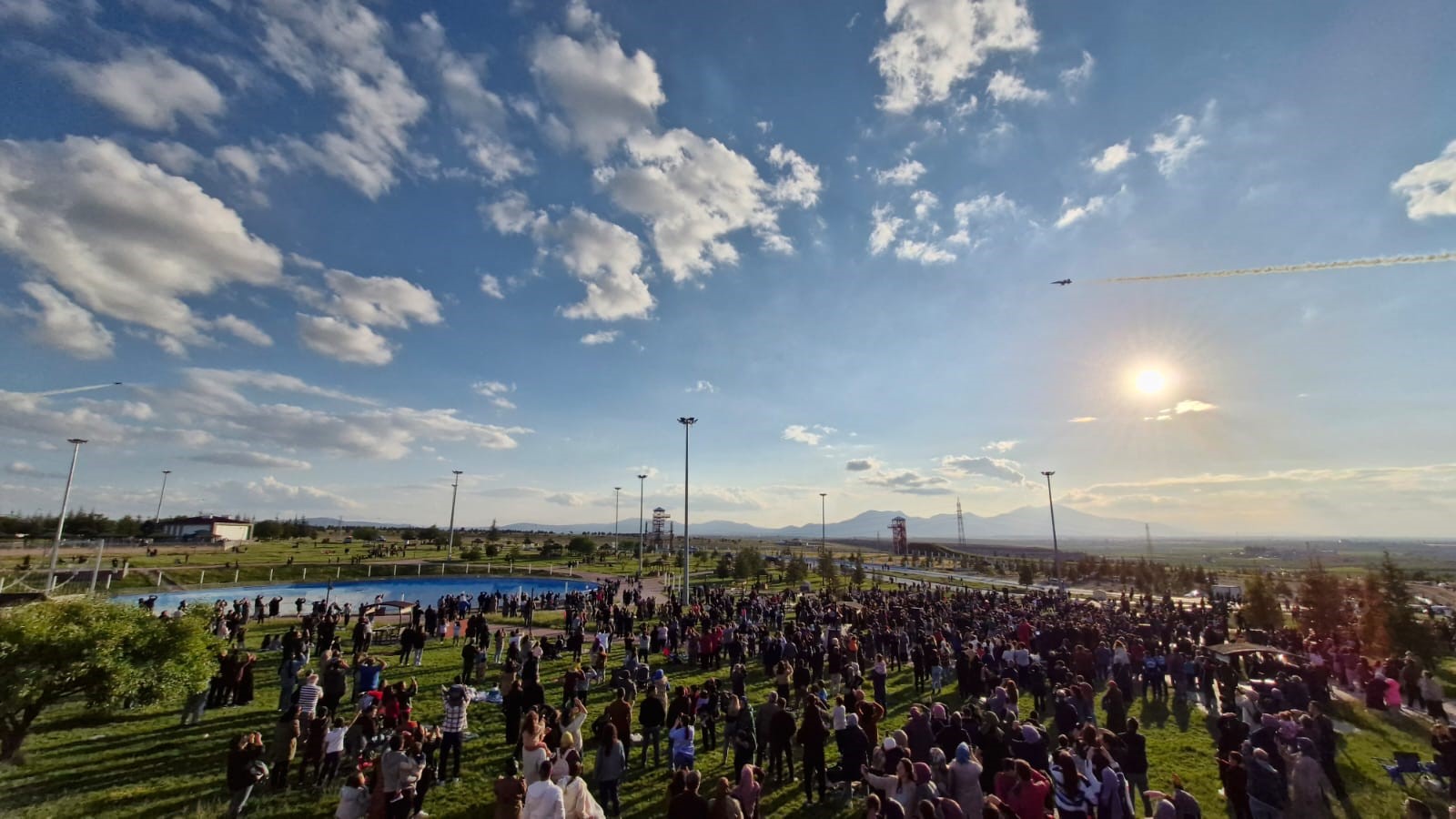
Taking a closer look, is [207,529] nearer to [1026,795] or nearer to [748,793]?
[748,793]

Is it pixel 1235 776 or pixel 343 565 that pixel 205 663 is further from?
pixel 343 565

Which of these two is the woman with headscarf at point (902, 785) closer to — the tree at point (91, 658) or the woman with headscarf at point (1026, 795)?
the woman with headscarf at point (1026, 795)

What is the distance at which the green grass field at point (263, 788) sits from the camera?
951 centimetres

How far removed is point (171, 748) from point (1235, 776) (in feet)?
62.2

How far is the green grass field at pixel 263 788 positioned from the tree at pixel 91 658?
0.87 m

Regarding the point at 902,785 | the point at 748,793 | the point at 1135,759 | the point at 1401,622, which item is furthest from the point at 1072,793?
the point at 1401,622

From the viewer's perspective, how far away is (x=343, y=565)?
5162 centimetres

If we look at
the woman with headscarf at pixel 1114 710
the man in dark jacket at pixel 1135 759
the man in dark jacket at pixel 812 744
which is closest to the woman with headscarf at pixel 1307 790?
the man in dark jacket at pixel 1135 759

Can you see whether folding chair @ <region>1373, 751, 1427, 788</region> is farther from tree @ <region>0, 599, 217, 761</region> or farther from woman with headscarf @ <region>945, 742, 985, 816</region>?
tree @ <region>0, 599, 217, 761</region>

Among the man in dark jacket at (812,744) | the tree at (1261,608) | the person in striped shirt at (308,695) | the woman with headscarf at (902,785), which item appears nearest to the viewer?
the woman with headscarf at (902,785)

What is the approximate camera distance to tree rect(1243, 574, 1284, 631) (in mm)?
27438

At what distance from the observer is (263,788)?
1002 cm

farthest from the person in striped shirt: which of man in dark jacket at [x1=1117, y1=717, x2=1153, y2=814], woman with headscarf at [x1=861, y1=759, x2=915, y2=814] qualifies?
man in dark jacket at [x1=1117, y1=717, x2=1153, y2=814]

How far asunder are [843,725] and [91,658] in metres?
14.5
